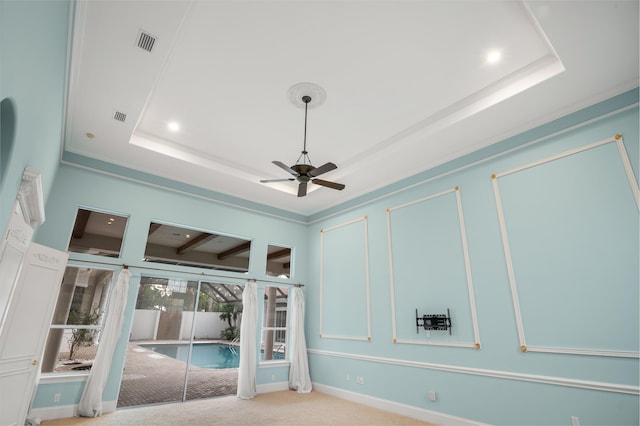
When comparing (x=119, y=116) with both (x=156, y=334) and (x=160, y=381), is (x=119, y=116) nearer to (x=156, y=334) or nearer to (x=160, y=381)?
(x=156, y=334)

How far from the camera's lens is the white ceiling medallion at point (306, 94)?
12.2 feet

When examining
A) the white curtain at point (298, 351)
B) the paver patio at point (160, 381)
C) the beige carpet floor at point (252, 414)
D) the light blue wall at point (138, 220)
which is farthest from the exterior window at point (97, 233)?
the white curtain at point (298, 351)

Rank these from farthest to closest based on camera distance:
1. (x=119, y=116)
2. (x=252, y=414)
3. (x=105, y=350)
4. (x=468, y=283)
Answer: (x=252, y=414)
(x=105, y=350)
(x=468, y=283)
(x=119, y=116)

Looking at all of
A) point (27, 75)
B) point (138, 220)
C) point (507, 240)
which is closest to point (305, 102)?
point (27, 75)

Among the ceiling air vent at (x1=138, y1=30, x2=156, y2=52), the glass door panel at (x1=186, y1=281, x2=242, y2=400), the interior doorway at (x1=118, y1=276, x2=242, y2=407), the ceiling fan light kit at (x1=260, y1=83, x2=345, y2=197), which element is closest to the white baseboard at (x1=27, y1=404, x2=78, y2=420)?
the interior doorway at (x1=118, y1=276, x2=242, y2=407)

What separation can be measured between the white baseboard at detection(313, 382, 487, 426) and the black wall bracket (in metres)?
1.05

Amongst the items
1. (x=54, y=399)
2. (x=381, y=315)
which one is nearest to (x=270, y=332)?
(x=381, y=315)

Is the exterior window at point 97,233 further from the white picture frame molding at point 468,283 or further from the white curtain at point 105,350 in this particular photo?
the white picture frame molding at point 468,283

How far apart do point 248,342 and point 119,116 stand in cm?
415

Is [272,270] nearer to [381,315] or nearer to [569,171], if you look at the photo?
[381,315]

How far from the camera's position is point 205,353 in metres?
9.02

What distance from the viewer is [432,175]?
16.7ft

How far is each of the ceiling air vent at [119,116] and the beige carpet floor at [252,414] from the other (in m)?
3.83

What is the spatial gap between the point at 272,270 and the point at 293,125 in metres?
3.41
